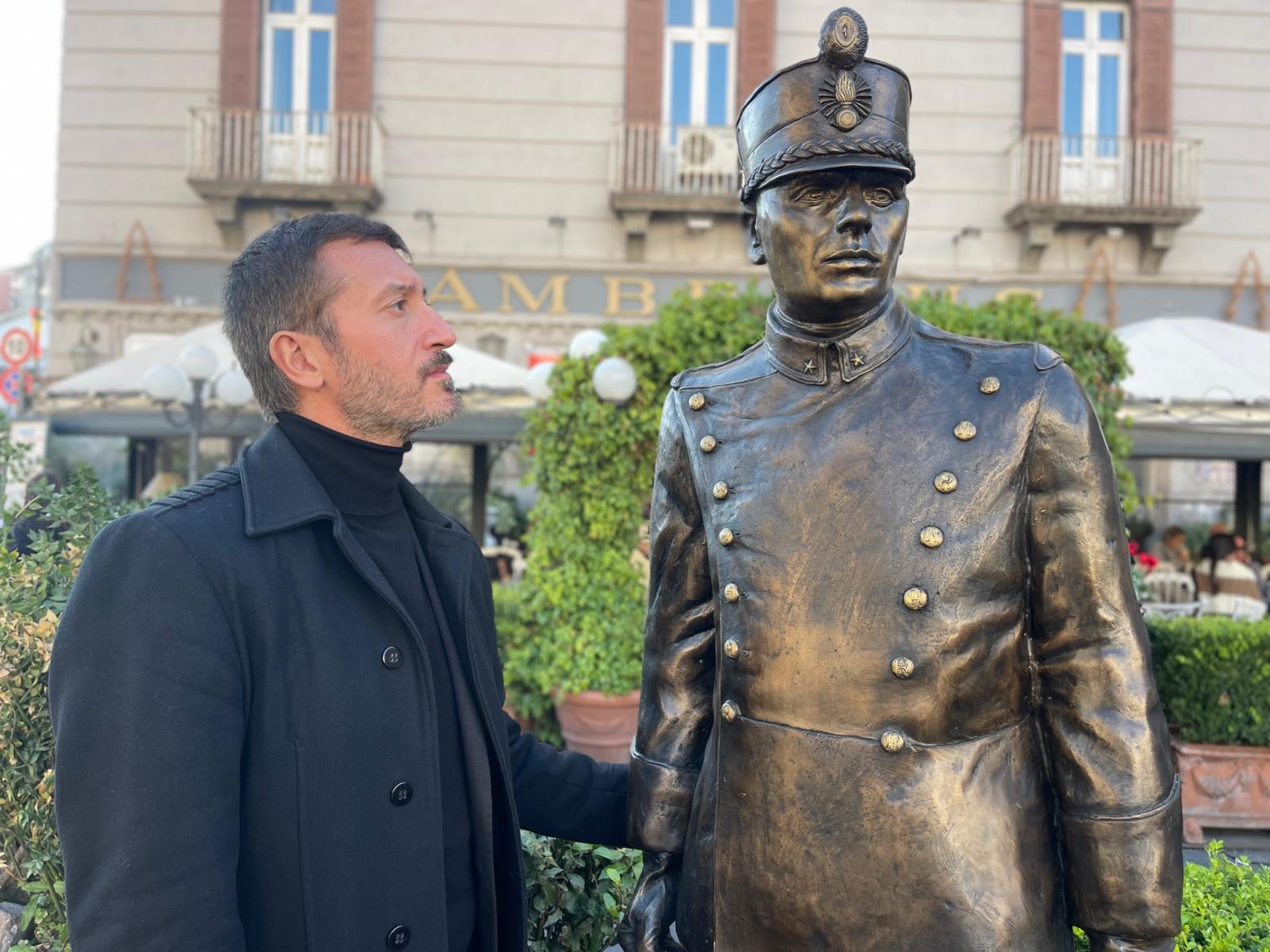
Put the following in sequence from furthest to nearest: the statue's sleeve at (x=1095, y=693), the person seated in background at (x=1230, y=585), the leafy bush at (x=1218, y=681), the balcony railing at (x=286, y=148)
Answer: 1. the balcony railing at (x=286, y=148)
2. the person seated in background at (x=1230, y=585)
3. the leafy bush at (x=1218, y=681)
4. the statue's sleeve at (x=1095, y=693)

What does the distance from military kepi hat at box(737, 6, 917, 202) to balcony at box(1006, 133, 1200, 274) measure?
11.3m

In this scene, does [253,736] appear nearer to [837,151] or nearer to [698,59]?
[837,151]

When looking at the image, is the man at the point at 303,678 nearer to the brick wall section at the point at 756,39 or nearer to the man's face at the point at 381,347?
the man's face at the point at 381,347

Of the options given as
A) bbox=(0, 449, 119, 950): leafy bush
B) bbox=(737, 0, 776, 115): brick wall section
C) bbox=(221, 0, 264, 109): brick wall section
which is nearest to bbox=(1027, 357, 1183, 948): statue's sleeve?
bbox=(0, 449, 119, 950): leafy bush

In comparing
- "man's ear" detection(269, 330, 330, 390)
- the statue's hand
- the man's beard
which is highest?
"man's ear" detection(269, 330, 330, 390)

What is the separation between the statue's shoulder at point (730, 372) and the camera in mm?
1796

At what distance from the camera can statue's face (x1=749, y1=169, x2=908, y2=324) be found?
5.21 feet

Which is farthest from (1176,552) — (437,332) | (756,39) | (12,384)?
(12,384)

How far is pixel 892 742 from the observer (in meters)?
1.49

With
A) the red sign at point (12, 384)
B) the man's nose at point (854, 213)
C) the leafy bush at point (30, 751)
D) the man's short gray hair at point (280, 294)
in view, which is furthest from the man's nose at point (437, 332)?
the red sign at point (12, 384)

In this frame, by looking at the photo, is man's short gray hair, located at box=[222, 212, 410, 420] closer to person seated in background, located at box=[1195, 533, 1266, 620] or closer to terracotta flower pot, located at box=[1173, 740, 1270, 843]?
terracotta flower pot, located at box=[1173, 740, 1270, 843]

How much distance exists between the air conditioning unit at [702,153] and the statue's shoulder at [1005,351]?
427 inches

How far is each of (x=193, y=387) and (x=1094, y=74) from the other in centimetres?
1120

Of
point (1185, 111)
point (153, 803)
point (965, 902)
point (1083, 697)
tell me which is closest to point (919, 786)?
point (965, 902)
